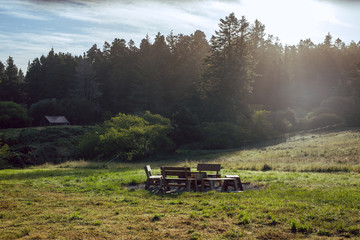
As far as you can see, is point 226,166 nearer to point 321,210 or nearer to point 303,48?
point 321,210

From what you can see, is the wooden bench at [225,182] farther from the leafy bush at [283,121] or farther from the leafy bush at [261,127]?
the leafy bush at [283,121]

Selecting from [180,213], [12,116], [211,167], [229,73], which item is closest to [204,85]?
[229,73]

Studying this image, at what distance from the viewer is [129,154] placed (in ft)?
135

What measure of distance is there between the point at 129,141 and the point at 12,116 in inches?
1858

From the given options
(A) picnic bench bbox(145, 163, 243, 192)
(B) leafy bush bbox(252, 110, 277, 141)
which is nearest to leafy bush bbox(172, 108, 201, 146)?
(B) leafy bush bbox(252, 110, 277, 141)

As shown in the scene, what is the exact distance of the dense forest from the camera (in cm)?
6575

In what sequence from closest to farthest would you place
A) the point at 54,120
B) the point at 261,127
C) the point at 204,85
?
the point at 261,127
the point at 204,85
the point at 54,120

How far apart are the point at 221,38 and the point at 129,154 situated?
4098cm

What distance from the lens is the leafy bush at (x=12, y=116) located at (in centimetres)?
7344

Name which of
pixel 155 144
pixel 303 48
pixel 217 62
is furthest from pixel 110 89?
pixel 303 48

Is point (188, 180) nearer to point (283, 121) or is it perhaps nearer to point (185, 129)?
point (185, 129)

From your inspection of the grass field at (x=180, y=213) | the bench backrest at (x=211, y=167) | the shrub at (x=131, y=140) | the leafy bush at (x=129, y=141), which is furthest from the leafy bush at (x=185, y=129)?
the grass field at (x=180, y=213)

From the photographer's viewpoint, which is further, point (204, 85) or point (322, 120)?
point (204, 85)

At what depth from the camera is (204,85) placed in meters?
71.8
